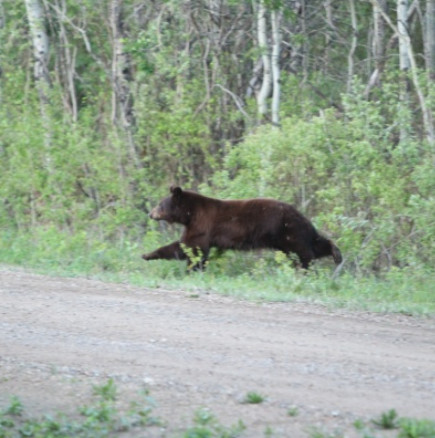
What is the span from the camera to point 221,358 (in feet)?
27.3

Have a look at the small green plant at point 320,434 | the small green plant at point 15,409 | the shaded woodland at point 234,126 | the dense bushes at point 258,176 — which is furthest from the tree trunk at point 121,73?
the small green plant at point 320,434

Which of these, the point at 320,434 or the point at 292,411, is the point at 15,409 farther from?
the point at 320,434

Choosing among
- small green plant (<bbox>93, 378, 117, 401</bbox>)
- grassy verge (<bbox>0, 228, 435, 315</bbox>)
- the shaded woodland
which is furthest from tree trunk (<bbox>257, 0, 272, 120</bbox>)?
small green plant (<bbox>93, 378, 117, 401</bbox>)

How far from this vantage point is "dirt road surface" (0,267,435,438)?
6961 mm

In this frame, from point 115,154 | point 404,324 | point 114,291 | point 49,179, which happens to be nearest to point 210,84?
point 115,154

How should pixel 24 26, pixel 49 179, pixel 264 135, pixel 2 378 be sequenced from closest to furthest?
pixel 2 378 < pixel 264 135 < pixel 49 179 < pixel 24 26

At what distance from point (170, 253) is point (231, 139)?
474 centimetres

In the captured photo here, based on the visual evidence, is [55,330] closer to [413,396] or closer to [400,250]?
[413,396]

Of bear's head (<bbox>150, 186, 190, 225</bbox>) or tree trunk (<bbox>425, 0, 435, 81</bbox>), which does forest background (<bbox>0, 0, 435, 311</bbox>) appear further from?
bear's head (<bbox>150, 186, 190, 225</bbox>)

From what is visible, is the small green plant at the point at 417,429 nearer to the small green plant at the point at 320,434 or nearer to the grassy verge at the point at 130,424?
the grassy verge at the point at 130,424

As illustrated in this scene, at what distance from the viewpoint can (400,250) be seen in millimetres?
14984

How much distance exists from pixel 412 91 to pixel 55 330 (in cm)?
1175

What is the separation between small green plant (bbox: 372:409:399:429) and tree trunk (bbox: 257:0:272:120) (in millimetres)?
12231

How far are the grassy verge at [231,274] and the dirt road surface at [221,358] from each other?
76 cm
